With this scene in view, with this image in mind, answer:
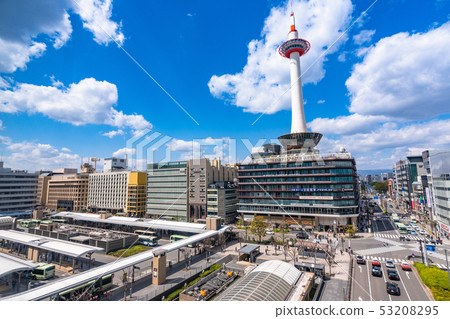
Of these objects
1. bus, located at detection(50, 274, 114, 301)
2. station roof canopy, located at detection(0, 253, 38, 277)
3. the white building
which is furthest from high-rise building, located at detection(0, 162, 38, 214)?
bus, located at detection(50, 274, 114, 301)

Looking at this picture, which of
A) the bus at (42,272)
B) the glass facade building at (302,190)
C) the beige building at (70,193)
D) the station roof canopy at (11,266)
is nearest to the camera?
the station roof canopy at (11,266)

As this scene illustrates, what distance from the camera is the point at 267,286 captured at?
11.0 m

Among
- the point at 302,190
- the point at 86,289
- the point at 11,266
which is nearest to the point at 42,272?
the point at 11,266

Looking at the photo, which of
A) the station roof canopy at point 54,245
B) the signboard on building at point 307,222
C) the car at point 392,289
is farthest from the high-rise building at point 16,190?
the car at point 392,289

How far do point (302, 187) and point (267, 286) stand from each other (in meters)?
38.6

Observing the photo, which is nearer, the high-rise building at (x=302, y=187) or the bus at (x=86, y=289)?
the bus at (x=86, y=289)

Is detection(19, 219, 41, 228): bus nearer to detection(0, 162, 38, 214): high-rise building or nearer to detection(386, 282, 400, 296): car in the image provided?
detection(0, 162, 38, 214): high-rise building

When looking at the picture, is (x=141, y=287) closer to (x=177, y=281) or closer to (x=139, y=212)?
(x=177, y=281)

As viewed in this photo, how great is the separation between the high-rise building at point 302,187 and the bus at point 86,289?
3664 cm

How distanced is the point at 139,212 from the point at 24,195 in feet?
97.5

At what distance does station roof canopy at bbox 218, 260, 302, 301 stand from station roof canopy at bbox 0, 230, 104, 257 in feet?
60.6

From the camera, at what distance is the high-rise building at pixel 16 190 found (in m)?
55.5

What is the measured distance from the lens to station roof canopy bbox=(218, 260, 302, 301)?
9.98 m

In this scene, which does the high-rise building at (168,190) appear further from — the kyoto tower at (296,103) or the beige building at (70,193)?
the beige building at (70,193)
